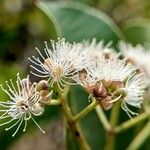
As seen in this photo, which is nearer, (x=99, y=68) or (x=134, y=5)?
(x=99, y=68)

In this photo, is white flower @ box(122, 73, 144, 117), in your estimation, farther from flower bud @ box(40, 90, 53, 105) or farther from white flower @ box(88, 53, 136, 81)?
flower bud @ box(40, 90, 53, 105)

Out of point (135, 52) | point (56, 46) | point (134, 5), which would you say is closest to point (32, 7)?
point (134, 5)

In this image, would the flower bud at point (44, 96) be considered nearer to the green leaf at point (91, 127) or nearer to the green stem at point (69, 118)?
the green stem at point (69, 118)

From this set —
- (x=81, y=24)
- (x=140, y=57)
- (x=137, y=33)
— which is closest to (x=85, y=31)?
(x=81, y=24)

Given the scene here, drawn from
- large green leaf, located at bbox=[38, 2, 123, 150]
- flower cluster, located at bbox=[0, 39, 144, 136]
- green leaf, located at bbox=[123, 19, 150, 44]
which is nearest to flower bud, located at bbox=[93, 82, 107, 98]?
A: flower cluster, located at bbox=[0, 39, 144, 136]

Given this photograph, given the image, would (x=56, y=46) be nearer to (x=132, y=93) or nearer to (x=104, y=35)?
(x=132, y=93)

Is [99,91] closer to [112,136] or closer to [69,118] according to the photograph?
[69,118]
